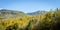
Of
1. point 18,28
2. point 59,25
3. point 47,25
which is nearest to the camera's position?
point 59,25

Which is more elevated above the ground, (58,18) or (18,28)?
(58,18)

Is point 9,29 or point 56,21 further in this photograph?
point 9,29

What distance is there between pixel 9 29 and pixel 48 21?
231 inches

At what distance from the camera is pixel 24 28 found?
48.3 feet

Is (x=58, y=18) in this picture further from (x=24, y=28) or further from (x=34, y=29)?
(x=24, y=28)

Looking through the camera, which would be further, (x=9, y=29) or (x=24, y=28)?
(x=9, y=29)

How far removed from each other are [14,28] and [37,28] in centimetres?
463

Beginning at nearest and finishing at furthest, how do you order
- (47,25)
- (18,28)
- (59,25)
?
(59,25) → (47,25) → (18,28)

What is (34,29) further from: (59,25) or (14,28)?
(14,28)

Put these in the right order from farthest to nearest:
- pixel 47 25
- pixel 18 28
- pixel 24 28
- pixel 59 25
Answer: pixel 18 28 → pixel 24 28 → pixel 47 25 → pixel 59 25

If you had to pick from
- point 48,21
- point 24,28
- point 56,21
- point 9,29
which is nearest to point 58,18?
point 56,21

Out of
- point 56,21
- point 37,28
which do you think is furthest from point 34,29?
point 56,21

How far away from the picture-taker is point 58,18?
11.2m

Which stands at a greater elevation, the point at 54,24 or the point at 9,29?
the point at 54,24
